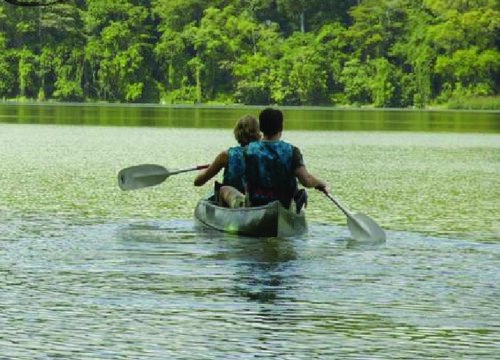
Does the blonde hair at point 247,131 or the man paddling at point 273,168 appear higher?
the blonde hair at point 247,131

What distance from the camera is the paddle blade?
1833cm

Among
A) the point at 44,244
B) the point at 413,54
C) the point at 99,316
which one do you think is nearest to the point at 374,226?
the point at 44,244

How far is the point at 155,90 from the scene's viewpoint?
98125mm

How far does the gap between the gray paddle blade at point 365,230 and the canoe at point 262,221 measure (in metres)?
0.48

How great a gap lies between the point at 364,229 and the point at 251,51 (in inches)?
3298

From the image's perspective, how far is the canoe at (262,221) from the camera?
47.6ft

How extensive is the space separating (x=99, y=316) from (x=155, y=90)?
88469 mm

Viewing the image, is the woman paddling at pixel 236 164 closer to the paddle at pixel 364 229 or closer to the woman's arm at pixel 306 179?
the woman's arm at pixel 306 179

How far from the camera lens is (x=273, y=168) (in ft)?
47.9

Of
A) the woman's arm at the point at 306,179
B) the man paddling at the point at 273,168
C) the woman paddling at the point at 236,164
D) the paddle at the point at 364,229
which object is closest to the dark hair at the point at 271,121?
the man paddling at the point at 273,168

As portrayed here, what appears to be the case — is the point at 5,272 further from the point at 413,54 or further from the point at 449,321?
the point at 413,54

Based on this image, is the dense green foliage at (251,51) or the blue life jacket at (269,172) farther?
the dense green foliage at (251,51)

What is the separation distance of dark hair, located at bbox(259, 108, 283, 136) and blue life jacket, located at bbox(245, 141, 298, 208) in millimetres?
110

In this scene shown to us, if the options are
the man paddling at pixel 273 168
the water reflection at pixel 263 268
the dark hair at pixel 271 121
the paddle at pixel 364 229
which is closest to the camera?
the water reflection at pixel 263 268
